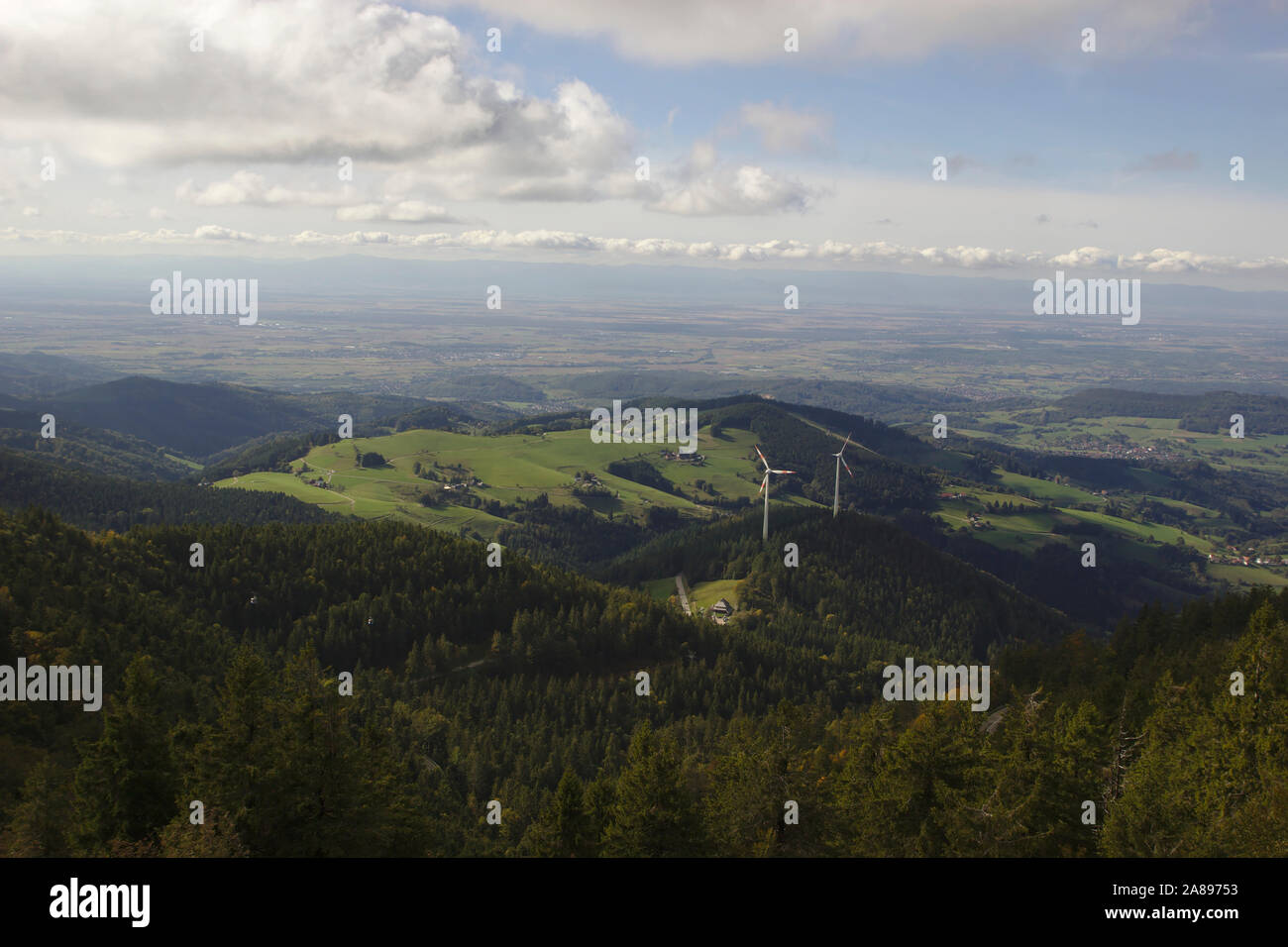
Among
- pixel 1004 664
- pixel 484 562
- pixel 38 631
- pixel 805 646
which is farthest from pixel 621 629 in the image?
pixel 38 631

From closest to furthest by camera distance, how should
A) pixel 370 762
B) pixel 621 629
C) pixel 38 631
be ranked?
pixel 370 762 → pixel 38 631 → pixel 621 629

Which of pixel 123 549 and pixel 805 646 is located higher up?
pixel 123 549

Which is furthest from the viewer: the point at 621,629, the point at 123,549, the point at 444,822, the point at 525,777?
the point at 621,629

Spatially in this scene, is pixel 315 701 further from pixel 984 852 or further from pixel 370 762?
pixel 984 852

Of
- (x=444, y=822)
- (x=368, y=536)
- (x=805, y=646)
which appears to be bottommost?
(x=805, y=646)

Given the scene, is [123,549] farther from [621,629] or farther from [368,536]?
[621,629]

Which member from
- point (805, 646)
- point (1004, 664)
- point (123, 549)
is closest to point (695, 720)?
point (1004, 664)

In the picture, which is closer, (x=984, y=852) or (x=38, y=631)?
(x=984, y=852)
